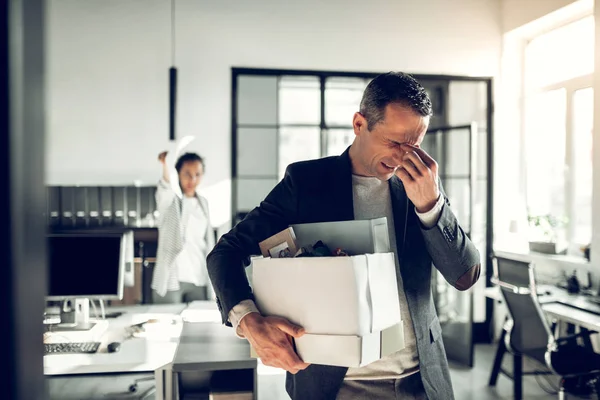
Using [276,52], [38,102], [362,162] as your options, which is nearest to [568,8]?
[276,52]

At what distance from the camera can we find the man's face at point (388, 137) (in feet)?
3.99

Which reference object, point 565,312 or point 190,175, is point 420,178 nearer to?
point 565,312

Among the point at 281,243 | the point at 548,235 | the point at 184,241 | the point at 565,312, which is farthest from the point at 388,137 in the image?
the point at 548,235

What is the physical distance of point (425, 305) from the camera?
1278 mm

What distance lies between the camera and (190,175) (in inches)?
181

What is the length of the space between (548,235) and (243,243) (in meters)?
4.37

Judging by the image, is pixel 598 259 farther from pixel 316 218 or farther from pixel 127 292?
pixel 127 292

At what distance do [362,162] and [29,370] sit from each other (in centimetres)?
108

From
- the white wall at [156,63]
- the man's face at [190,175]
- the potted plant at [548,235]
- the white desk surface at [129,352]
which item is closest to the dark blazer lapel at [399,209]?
the white desk surface at [129,352]

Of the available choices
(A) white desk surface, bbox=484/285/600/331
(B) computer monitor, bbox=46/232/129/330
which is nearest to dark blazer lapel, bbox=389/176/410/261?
(B) computer monitor, bbox=46/232/129/330

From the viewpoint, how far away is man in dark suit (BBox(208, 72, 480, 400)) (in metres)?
1.16

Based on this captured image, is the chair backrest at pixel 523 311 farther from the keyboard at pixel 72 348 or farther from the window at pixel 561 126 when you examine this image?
the keyboard at pixel 72 348

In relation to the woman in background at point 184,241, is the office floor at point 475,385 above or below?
below

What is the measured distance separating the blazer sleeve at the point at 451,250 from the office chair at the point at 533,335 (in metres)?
2.31
